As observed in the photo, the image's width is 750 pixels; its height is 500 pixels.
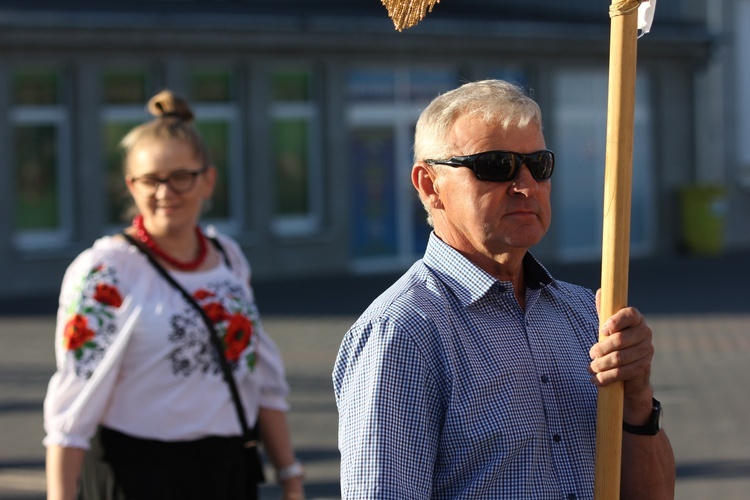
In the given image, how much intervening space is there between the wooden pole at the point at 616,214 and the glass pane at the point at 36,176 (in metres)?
16.4

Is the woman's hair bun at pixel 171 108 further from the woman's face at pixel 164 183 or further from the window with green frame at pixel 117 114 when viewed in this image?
the window with green frame at pixel 117 114

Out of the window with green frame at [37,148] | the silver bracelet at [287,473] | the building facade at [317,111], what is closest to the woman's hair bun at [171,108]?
the silver bracelet at [287,473]

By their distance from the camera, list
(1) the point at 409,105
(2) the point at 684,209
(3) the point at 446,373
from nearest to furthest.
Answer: (3) the point at 446,373, (1) the point at 409,105, (2) the point at 684,209

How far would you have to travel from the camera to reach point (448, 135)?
260 cm

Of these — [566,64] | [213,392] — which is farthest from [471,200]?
[566,64]

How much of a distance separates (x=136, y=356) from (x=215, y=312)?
0.93ft

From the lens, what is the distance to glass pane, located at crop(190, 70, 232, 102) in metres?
19.4

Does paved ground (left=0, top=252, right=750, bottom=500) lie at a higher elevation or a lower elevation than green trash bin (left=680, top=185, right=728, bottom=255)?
lower

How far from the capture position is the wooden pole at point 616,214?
8.00 ft

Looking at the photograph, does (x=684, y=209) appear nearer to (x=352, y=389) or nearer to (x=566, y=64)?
(x=566, y=64)

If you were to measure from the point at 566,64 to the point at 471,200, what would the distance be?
824 inches

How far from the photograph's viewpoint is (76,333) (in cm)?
377

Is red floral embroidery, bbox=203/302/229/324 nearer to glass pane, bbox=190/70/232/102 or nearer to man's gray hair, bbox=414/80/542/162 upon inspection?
man's gray hair, bbox=414/80/542/162

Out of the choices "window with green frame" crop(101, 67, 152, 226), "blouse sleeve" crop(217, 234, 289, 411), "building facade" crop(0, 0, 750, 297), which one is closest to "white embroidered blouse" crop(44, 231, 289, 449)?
"blouse sleeve" crop(217, 234, 289, 411)
